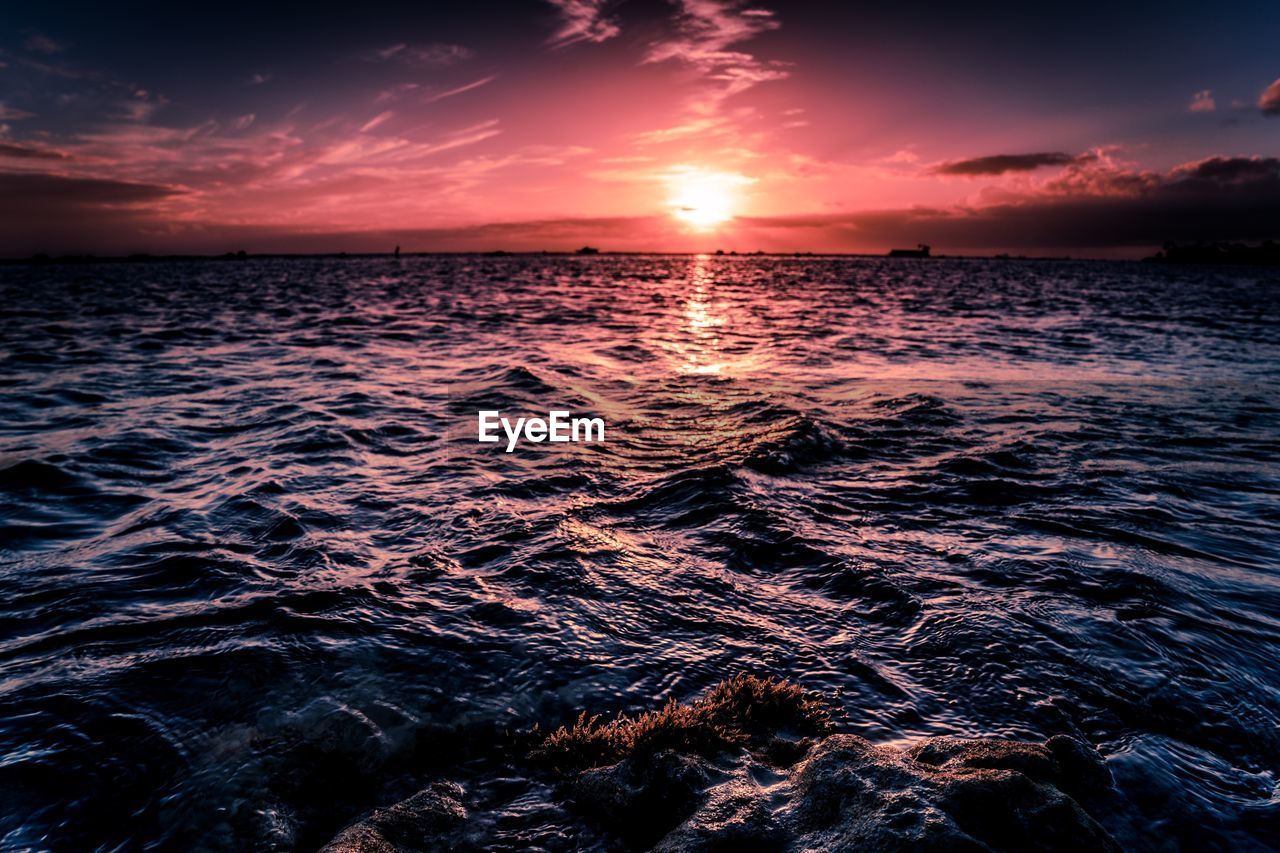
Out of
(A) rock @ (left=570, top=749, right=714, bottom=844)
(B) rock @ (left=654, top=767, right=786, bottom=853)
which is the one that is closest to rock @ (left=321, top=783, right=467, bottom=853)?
(A) rock @ (left=570, top=749, right=714, bottom=844)

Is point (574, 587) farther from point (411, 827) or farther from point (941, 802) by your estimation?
point (941, 802)

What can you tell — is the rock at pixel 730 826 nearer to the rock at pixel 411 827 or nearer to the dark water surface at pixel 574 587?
the dark water surface at pixel 574 587

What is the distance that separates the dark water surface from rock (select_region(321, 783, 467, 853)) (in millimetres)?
218

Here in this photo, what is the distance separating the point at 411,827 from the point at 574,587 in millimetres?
3091

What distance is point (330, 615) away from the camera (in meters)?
5.85

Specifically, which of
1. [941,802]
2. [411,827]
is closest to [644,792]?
[411,827]

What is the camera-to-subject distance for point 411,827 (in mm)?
3543

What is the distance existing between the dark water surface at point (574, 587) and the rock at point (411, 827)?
0.22 meters

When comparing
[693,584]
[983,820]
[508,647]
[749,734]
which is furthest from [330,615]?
[983,820]

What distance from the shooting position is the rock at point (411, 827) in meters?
3.33

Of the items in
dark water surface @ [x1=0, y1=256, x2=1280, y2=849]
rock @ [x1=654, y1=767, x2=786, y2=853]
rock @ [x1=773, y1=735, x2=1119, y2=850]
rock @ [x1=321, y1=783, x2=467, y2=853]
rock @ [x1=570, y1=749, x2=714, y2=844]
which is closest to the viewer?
rock @ [x1=773, y1=735, x2=1119, y2=850]

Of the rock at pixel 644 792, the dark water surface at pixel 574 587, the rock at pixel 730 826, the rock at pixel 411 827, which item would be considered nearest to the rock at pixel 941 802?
the rock at pixel 730 826

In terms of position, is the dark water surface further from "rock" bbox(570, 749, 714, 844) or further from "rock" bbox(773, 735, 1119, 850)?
"rock" bbox(773, 735, 1119, 850)

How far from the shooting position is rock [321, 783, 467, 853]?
333 cm
